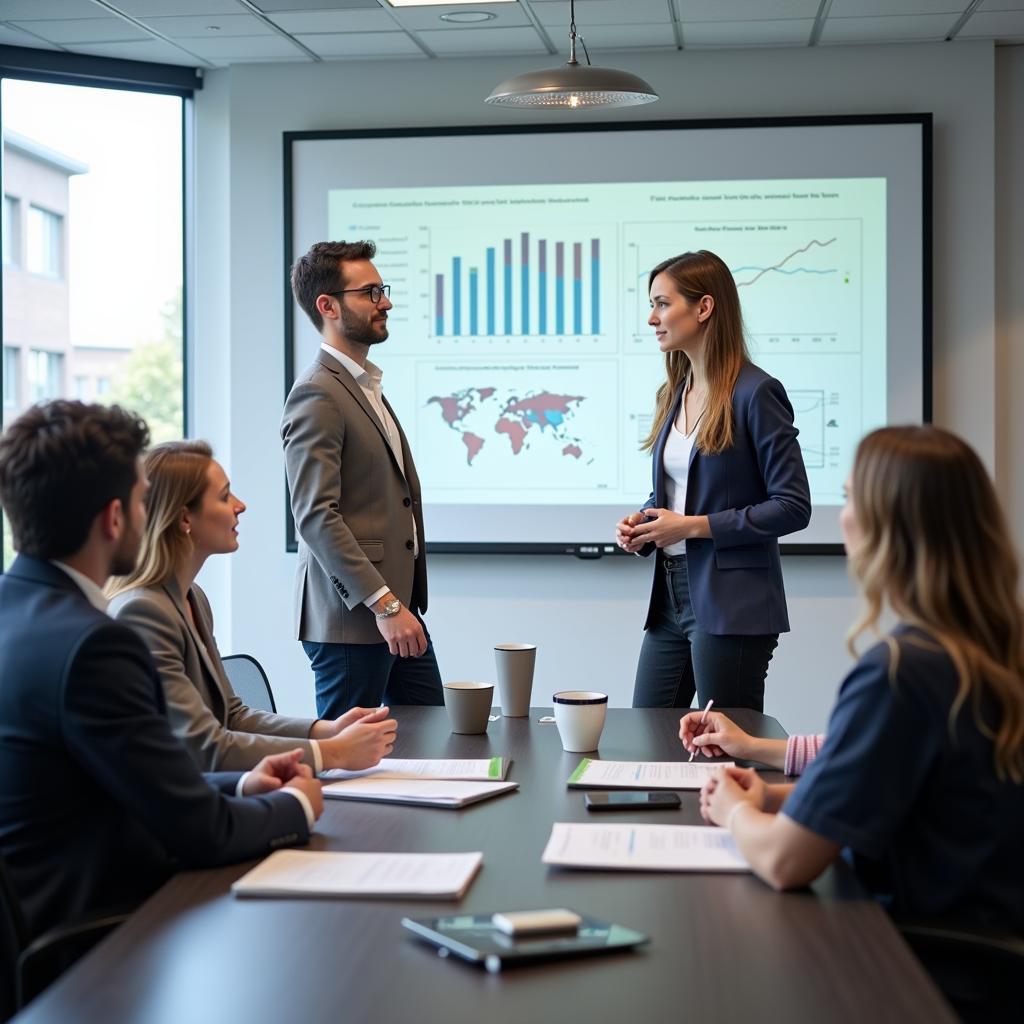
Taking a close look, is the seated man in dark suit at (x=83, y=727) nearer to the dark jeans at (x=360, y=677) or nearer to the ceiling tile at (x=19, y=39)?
the dark jeans at (x=360, y=677)

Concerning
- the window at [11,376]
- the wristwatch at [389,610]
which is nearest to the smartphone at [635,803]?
the wristwatch at [389,610]

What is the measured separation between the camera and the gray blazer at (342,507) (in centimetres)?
299

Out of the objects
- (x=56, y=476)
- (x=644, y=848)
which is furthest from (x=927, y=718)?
(x=56, y=476)

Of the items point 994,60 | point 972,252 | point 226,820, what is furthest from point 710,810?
point 994,60

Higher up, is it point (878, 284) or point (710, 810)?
point (878, 284)

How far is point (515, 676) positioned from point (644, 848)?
89 centimetres

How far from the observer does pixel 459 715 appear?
2.29m

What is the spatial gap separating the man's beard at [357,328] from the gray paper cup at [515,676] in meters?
1.12

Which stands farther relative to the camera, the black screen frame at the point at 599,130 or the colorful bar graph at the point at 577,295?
the colorful bar graph at the point at 577,295

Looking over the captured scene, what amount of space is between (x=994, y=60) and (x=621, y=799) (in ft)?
12.5

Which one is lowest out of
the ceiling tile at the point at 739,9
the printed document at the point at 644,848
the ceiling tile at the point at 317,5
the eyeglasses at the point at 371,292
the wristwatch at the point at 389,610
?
the printed document at the point at 644,848

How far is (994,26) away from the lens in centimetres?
440

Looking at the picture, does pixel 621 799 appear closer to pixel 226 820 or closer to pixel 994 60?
pixel 226 820

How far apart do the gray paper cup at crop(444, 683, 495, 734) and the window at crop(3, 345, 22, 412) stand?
3.10 metres
